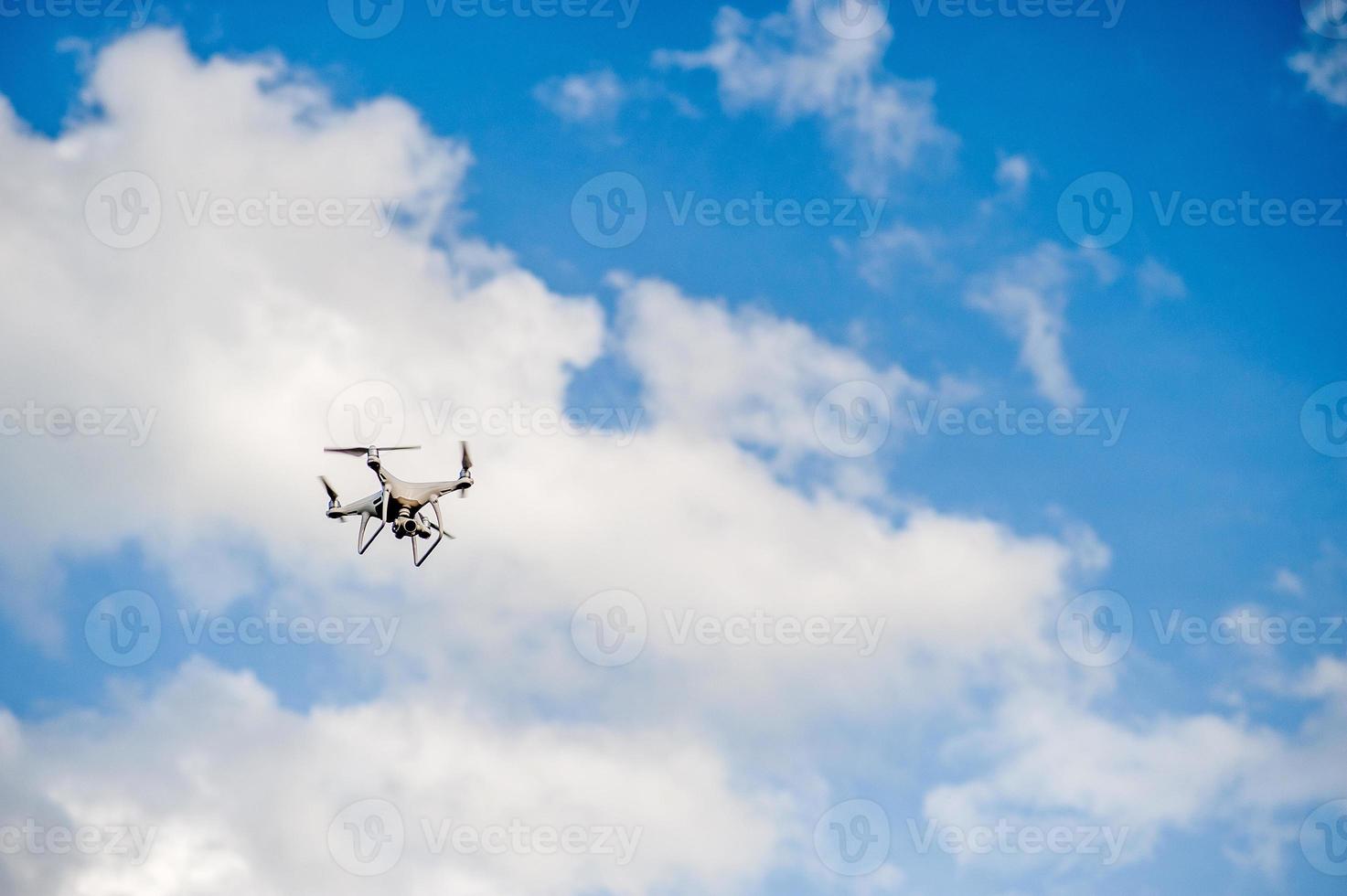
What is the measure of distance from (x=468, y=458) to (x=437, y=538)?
576 centimetres

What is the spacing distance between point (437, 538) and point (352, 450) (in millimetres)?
7844

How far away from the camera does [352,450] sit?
80062mm

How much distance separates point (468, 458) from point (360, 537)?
8680 millimetres

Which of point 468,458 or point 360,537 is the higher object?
point 468,458

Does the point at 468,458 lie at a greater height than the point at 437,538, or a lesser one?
greater

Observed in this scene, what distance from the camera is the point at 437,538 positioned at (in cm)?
8288

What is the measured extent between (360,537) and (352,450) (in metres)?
5.63

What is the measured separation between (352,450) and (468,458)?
8137 millimetres

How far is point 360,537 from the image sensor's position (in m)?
81.5

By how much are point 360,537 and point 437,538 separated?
4.77 metres

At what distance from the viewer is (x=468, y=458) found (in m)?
85.1
